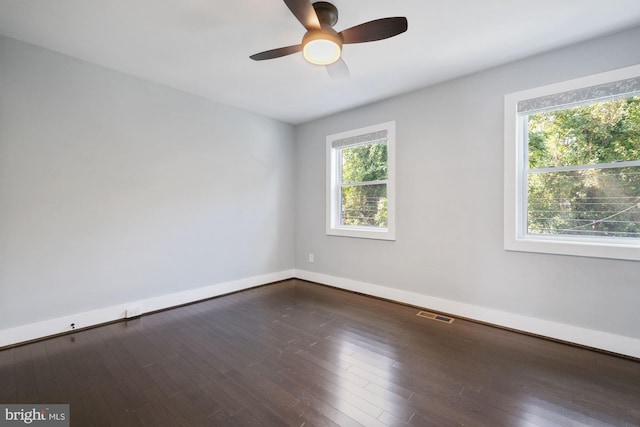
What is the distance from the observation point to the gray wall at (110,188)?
96.5 inches

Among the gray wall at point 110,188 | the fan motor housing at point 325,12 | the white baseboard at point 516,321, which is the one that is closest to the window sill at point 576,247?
the white baseboard at point 516,321

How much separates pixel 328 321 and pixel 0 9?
3.69 meters

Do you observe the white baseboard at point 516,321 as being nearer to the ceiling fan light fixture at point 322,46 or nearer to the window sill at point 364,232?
the window sill at point 364,232

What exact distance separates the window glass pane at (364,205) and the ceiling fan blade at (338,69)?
174cm

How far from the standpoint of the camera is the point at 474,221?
2.98 meters

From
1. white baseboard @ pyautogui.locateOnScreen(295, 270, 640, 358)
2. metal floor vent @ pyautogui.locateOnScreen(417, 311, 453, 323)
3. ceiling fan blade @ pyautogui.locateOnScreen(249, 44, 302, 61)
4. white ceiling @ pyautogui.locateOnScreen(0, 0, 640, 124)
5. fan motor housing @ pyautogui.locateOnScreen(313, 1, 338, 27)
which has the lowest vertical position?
metal floor vent @ pyautogui.locateOnScreen(417, 311, 453, 323)

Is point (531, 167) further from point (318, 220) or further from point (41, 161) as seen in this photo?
point (41, 161)

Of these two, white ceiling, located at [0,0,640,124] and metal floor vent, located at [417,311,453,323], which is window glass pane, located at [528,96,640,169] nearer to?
white ceiling, located at [0,0,640,124]

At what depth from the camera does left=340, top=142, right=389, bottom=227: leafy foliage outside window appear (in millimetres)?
3842

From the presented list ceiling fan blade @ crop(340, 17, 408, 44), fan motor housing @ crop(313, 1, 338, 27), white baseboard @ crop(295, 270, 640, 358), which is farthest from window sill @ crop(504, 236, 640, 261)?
fan motor housing @ crop(313, 1, 338, 27)

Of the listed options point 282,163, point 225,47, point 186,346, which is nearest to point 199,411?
point 186,346

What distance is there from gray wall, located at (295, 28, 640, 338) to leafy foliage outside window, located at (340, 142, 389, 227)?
30cm

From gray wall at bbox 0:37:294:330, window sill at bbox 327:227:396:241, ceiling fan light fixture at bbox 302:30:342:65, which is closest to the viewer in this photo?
ceiling fan light fixture at bbox 302:30:342:65

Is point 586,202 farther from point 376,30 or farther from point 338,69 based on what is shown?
point 338,69
